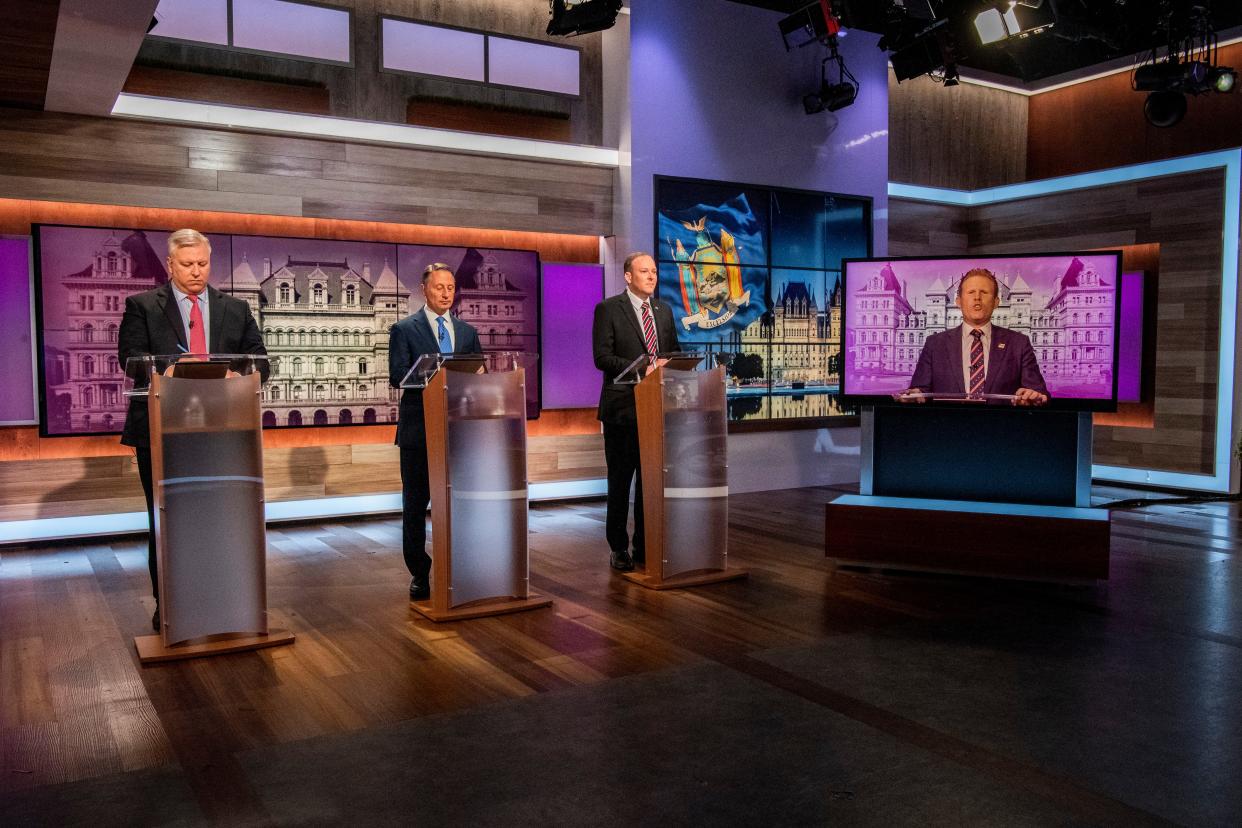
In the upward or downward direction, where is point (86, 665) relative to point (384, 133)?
downward

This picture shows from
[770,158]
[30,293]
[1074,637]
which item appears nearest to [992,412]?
[1074,637]

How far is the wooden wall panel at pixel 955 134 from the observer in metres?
10.4

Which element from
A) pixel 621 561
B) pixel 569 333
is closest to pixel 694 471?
pixel 621 561

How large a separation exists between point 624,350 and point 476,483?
134 centimetres

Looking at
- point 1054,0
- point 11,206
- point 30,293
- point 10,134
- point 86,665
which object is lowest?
point 86,665

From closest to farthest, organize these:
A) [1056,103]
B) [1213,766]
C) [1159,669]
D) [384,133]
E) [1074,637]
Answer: [1213,766] → [1159,669] → [1074,637] → [384,133] → [1056,103]

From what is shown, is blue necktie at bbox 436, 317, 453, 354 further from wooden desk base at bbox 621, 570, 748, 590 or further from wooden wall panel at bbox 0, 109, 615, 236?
wooden wall panel at bbox 0, 109, 615, 236

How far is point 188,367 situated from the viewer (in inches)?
149

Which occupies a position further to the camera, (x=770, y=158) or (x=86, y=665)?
(x=770, y=158)

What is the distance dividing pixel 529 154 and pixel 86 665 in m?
5.09

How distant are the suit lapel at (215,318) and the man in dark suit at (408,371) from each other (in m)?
0.75

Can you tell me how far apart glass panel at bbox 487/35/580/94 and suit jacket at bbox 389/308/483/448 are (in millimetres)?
3743

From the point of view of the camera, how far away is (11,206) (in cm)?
618

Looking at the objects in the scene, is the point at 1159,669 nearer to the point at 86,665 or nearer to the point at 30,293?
the point at 86,665
